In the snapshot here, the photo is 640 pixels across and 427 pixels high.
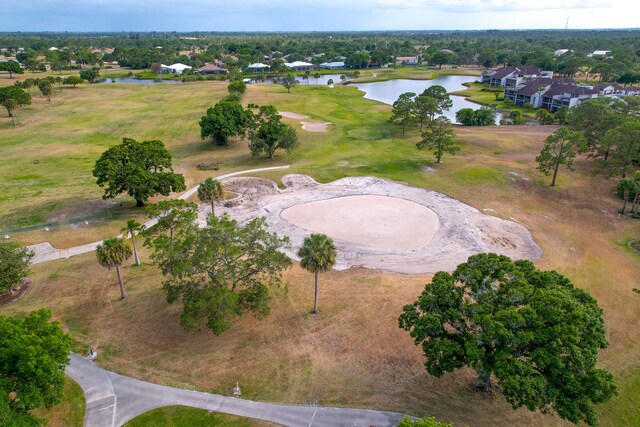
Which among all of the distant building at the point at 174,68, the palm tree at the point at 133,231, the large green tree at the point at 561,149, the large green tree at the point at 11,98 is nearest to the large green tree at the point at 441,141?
the large green tree at the point at 561,149

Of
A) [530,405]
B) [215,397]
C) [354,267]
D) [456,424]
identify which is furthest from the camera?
[354,267]

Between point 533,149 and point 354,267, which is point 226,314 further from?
point 533,149

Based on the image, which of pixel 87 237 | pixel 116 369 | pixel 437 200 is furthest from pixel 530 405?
pixel 87 237

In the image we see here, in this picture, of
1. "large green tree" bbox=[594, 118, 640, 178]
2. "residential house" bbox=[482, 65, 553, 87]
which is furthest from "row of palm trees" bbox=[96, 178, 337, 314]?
"residential house" bbox=[482, 65, 553, 87]

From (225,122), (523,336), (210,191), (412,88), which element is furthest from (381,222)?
(412,88)

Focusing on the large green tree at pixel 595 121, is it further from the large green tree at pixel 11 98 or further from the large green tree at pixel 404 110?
the large green tree at pixel 11 98
